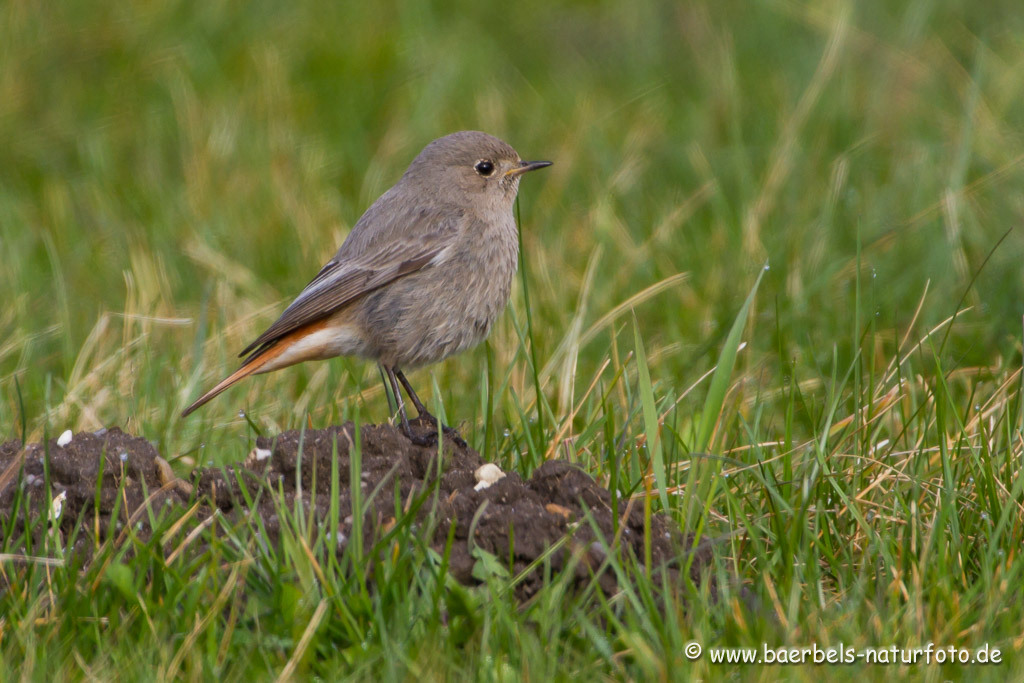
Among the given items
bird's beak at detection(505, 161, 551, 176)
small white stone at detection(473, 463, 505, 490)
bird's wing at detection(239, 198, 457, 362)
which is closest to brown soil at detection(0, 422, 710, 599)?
small white stone at detection(473, 463, 505, 490)

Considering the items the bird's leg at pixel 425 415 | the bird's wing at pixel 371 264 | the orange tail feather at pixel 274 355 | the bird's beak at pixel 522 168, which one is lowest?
the bird's leg at pixel 425 415

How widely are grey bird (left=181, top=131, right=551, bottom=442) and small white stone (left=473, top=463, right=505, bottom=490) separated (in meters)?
1.14

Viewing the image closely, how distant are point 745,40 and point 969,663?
8.24 metres

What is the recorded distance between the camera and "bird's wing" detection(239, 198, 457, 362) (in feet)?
18.1

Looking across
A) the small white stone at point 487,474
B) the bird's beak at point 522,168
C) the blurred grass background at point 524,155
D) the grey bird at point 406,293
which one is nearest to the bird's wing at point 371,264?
the grey bird at point 406,293

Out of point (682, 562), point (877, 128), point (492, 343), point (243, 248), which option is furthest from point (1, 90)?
point (682, 562)

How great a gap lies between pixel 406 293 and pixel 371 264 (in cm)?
24

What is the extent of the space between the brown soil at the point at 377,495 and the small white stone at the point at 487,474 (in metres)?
0.03

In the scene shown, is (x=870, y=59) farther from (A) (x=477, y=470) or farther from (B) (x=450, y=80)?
(A) (x=477, y=470)

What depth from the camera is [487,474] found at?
13.6 ft

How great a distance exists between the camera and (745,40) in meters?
10.8

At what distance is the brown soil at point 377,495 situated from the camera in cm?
365

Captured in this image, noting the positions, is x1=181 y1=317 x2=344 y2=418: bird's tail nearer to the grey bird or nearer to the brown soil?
the grey bird

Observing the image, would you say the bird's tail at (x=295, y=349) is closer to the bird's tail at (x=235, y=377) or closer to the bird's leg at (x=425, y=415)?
the bird's tail at (x=235, y=377)
